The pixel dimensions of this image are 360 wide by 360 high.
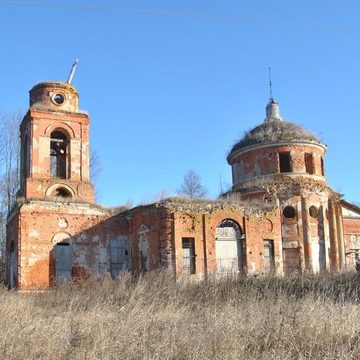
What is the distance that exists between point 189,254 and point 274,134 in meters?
9.34

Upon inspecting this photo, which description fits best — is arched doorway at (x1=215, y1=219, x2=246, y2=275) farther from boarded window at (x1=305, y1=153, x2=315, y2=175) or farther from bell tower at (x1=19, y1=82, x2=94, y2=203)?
boarded window at (x1=305, y1=153, x2=315, y2=175)

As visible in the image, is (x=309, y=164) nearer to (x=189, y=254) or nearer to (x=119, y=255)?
(x=189, y=254)

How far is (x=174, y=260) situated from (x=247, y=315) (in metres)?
13.7

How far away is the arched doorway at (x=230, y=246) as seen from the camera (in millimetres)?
22375

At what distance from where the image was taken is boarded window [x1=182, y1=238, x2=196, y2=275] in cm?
2147

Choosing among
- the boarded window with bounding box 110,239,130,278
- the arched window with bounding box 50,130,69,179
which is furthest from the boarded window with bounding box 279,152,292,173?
the arched window with bounding box 50,130,69,179

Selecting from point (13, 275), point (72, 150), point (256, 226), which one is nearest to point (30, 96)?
point (72, 150)

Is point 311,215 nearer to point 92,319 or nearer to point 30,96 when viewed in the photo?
point 30,96

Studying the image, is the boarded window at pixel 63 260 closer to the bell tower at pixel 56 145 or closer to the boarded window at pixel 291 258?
the bell tower at pixel 56 145

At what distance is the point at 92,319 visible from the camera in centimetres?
767

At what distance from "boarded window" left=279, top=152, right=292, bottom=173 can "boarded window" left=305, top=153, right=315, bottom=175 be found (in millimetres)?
1027

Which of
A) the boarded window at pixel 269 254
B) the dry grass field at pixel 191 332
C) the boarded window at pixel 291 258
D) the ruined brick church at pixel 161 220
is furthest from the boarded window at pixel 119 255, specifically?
the dry grass field at pixel 191 332

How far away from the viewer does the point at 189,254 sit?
21750mm

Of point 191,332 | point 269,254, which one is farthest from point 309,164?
point 191,332
